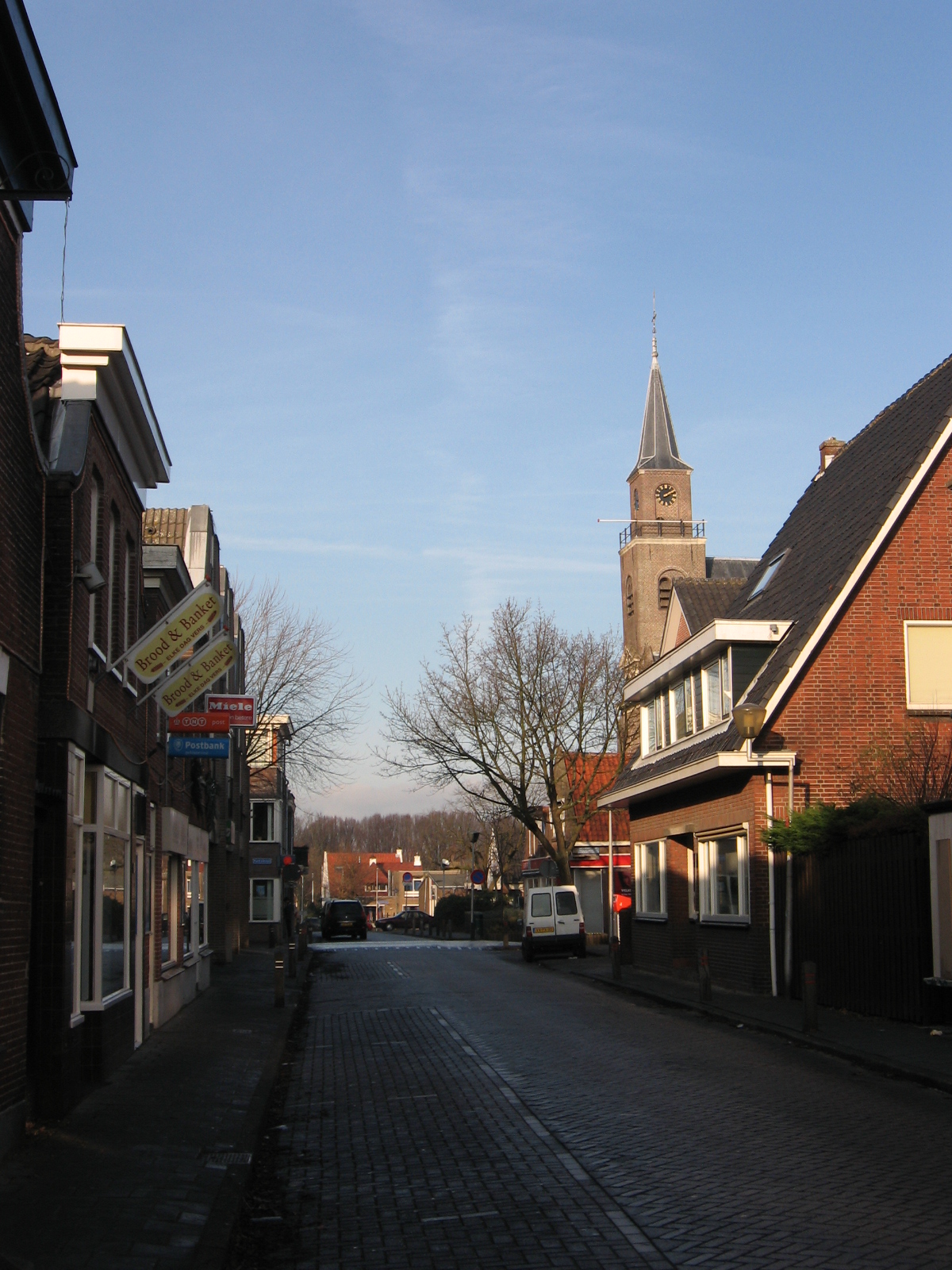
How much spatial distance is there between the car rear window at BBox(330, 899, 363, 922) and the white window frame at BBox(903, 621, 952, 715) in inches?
1441

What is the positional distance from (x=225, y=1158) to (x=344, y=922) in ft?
152

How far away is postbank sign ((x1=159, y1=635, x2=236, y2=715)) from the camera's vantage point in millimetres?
15555

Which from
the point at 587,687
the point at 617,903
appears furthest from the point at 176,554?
the point at 587,687

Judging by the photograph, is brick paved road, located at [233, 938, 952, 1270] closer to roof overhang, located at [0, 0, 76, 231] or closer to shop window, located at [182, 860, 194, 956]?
shop window, located at [182, 860, 194, 956]

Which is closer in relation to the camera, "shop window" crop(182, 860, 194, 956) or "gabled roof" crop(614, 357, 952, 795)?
"gabled roof" crop(614, 357, 952, 795)

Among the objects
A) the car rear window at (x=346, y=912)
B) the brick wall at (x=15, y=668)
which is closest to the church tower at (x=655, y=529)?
the car rear window at (x=346, y=912)

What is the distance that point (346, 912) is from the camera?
54375mm

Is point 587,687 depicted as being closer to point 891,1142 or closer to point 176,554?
point 176,554

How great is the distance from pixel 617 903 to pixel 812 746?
32.8 feet

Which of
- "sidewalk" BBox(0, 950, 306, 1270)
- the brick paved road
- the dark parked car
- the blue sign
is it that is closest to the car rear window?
the dark parked car

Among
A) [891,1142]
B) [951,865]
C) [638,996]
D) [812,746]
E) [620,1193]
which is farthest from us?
[638,996]

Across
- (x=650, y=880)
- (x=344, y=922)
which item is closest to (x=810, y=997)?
(x=650, y=880)

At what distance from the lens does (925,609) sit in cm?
2103

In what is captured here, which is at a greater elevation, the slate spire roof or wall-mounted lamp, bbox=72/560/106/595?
the slate spire roof
